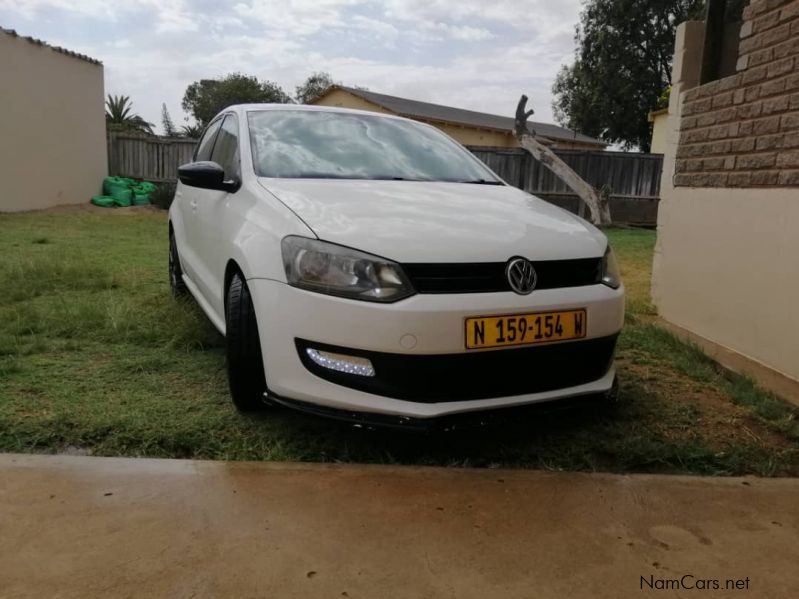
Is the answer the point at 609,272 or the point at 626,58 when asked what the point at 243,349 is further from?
the point at 626,58

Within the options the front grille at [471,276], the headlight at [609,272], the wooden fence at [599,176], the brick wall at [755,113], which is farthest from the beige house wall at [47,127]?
the headlight at [609,272]

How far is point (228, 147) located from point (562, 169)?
39.6 feet

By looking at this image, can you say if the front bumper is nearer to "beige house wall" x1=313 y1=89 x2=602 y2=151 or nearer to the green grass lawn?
the green grass lawn

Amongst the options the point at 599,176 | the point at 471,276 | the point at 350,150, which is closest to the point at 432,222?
the point at 471,276

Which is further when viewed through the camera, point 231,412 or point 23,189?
point 23,189

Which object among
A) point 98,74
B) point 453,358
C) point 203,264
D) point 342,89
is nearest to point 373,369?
point 453,358

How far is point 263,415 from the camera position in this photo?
9.58 feet

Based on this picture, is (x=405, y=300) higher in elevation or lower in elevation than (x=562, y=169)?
lower

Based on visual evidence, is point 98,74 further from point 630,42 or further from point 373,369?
point 630,42

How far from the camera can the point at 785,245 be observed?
3.76 meters

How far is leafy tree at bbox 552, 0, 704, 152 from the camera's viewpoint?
30172 millimetres

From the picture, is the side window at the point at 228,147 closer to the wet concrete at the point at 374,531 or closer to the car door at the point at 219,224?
the car door at the point at 219,224

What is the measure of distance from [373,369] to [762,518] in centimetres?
149

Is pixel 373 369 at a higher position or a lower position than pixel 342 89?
lower
